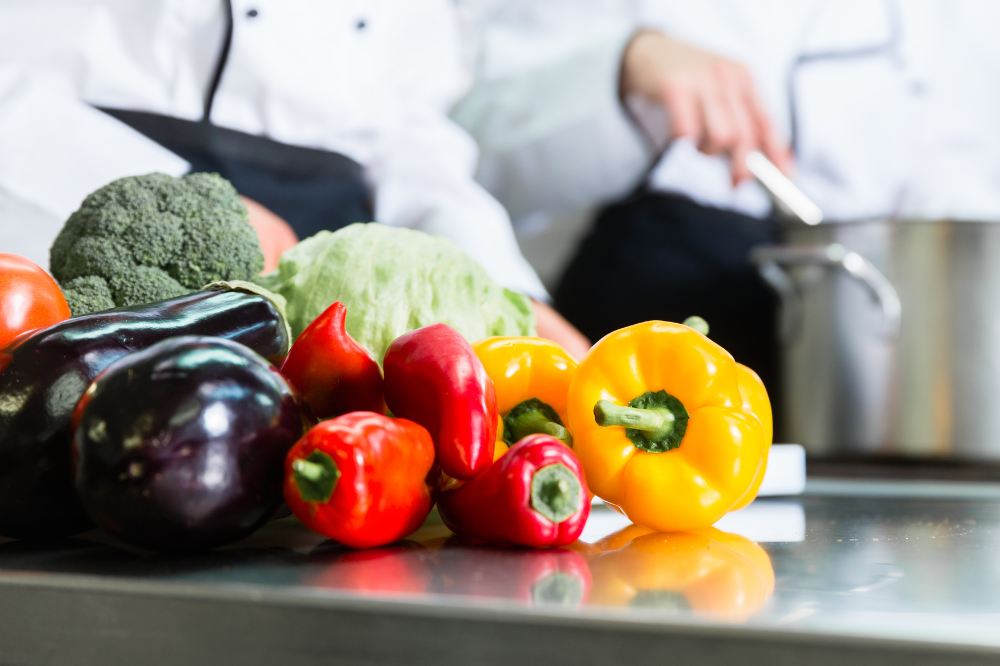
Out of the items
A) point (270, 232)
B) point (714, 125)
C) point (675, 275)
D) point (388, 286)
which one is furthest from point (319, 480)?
point (714, 125)

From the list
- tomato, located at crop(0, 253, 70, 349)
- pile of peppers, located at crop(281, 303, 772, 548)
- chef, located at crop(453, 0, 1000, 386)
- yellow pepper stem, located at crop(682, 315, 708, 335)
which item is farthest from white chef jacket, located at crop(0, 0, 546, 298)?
pile of peppers, located at crop(281, 303, 772, 548)

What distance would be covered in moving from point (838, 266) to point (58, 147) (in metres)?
1.50

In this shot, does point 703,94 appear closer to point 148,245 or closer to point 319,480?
point 148,245

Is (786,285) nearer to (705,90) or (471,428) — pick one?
(705,90)

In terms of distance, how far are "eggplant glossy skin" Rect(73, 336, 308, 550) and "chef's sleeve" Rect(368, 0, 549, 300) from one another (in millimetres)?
1245

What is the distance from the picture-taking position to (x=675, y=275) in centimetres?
198

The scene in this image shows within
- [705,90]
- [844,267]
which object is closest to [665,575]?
[844,267]

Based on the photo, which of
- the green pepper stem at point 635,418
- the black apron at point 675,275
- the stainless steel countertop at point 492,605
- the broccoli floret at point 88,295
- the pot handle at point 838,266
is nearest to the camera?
the stainless steel countertop at point 492,605

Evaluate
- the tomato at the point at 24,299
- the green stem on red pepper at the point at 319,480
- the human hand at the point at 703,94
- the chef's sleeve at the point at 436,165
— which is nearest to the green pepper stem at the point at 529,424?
the green stem on red pepper at the point at 319,480

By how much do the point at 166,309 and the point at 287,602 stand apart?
319 mm

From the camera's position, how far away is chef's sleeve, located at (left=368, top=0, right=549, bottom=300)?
1.73 meters

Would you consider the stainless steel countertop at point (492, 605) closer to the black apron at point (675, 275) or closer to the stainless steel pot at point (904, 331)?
the stainless steel pot at point (904, 331)

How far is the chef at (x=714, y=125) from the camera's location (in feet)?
6.57

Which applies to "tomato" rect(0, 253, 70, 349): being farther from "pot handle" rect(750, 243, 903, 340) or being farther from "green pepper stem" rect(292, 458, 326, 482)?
"pot handle" rect(750, 243, 903, 340)
